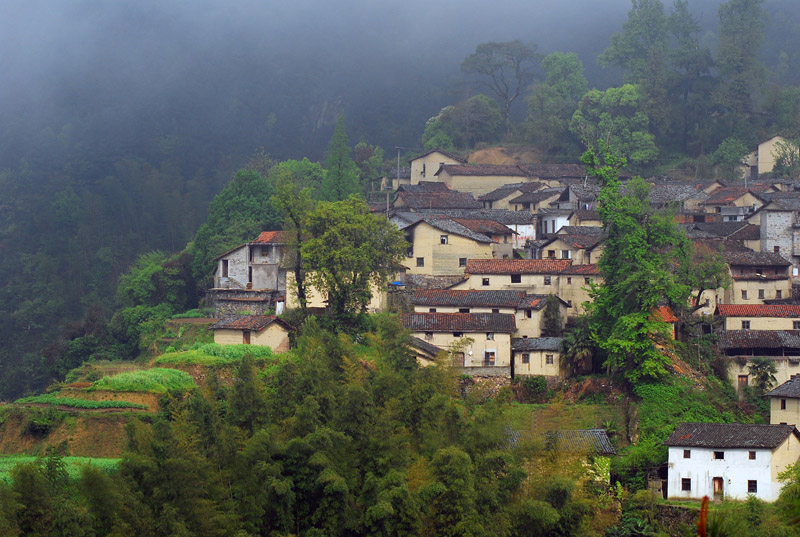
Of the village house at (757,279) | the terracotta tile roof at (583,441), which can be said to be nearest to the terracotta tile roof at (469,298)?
the terracotta tile roof at (583,441)

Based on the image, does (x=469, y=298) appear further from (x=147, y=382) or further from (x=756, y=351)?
(x=147, y=382)

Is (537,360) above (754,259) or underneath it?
underneath

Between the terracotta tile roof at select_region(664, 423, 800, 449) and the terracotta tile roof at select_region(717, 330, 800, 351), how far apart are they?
4.64 m

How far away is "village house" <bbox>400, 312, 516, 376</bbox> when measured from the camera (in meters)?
32.4

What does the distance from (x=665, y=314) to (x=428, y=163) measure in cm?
2311

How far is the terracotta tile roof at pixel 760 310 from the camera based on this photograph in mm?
33219

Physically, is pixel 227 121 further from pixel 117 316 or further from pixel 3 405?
pixel 3 405

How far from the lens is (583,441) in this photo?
2733cm

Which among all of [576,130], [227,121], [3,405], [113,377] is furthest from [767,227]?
[227,121]

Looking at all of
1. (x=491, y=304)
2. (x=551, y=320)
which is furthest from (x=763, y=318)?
(x=491, y=304)

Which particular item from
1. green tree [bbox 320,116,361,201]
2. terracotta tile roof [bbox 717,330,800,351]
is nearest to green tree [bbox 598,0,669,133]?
green tree [bbox 320,116,361,201]

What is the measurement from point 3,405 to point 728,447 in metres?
17.8

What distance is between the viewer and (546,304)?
113 feet

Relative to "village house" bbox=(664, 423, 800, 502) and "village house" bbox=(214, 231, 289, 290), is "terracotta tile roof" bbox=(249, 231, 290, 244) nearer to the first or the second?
"village house" bbox=(214, 231, 289, 290)
